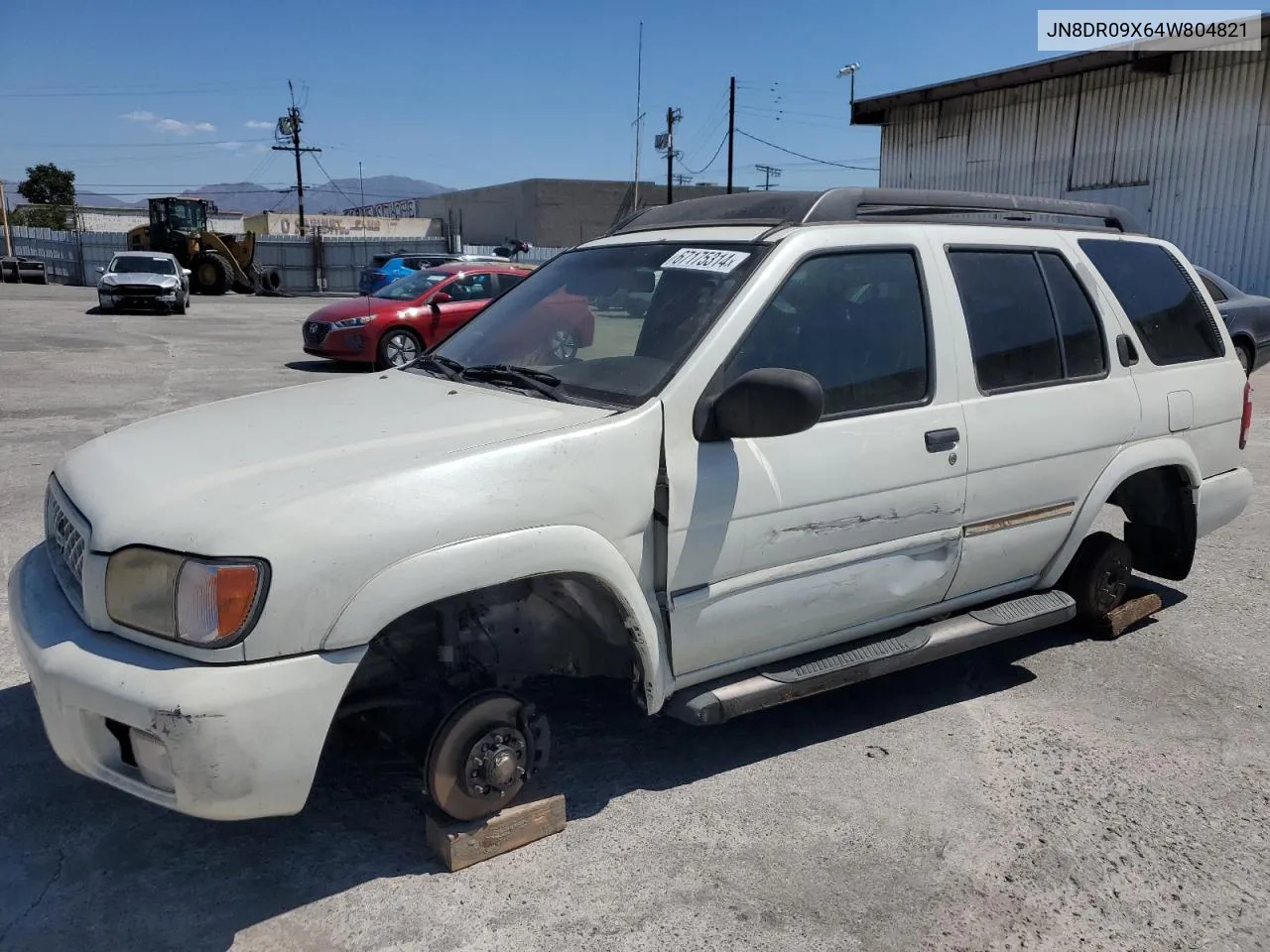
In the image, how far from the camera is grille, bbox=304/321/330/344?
46.1 feet

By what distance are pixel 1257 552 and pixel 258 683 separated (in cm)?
601

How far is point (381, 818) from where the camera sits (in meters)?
3.16

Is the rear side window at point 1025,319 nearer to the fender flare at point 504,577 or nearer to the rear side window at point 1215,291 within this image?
the fender flare at point 504,577

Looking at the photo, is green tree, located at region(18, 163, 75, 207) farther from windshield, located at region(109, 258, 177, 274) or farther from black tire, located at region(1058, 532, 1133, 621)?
black tire, located at region(1058, 532, 1133, 621)

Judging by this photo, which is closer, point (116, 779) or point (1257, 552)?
point (116, 779)

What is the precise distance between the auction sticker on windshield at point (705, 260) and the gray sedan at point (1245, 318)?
419 inches

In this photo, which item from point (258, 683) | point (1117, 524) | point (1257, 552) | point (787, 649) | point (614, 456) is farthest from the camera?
point (1117, 524)

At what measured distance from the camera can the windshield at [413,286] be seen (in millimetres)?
14812

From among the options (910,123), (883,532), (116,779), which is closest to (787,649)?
(883,532)

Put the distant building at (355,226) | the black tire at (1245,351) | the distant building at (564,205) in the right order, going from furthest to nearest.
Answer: the distant building at (355,226), the distant building at (564,205), the black tire at (1245,351)

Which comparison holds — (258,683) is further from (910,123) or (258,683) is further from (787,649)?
(910,123)

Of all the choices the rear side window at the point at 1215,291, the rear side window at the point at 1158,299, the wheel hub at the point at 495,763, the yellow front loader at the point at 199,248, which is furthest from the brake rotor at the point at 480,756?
the yellow front loader at the point at 199,248

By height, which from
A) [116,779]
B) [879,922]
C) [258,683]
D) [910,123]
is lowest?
[879,922]

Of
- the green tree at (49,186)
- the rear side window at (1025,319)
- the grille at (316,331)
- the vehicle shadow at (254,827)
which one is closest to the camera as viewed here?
the vehicle shadow at (254,827)
